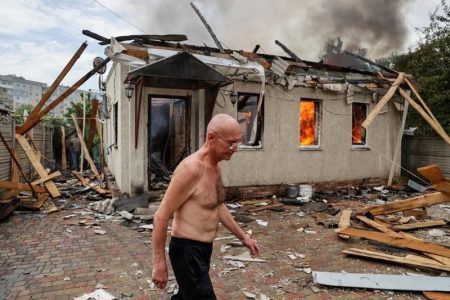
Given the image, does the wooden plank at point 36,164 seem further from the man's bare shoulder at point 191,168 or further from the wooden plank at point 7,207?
the man's bare shoulder at point 191,168

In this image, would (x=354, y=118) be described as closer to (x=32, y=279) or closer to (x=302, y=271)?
(x=302, y=271)

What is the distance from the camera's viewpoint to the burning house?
325 inches

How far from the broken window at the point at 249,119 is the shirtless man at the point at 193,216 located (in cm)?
766

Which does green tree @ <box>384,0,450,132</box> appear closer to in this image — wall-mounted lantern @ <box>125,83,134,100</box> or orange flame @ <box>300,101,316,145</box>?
orange flame @ <box>300,101,316,145</box>

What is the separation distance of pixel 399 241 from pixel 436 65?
13.4 m

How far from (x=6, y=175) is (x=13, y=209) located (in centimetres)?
202

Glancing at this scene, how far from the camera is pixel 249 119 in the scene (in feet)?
33.8

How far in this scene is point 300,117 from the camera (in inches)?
435

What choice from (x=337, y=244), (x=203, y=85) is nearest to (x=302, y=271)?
(x=337, y=244)

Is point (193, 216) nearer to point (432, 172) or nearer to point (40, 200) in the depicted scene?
point (432, 172)

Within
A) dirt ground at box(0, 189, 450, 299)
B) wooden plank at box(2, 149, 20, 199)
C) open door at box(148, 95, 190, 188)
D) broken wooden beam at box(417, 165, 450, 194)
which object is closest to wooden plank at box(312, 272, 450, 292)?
dirt ground at box(0, 189, 450, 299)

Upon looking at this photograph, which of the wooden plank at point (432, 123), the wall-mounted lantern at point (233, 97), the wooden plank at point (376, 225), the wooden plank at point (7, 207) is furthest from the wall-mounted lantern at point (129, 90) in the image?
the wooden plank at point (432, 123)

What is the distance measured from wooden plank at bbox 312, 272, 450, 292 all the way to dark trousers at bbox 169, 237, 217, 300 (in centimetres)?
259

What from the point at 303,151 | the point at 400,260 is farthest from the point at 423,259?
the point at 303,151
